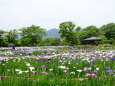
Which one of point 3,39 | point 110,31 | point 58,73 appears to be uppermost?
point 110,31

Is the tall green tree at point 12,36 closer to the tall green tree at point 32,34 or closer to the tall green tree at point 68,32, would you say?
the tall green tree at point 32,34

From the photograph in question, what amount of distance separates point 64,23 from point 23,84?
4431cm

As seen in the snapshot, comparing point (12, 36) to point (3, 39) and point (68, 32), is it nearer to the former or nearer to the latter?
point (3, 39)

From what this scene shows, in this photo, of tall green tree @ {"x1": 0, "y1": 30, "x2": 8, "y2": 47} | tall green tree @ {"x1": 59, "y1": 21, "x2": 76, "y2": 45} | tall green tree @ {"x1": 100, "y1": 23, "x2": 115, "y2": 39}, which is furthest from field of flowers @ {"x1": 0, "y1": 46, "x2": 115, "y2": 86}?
tall green tree @ {"x1": 100, "y1": 23, "x2": 115, "y2": 39}

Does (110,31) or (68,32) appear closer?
(68,32)

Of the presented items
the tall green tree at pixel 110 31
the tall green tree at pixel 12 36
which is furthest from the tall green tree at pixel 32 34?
the tall green tree at pixel 110 31

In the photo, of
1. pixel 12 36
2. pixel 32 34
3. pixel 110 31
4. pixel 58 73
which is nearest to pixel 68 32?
pixel 32 34

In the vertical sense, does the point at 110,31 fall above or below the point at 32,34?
above

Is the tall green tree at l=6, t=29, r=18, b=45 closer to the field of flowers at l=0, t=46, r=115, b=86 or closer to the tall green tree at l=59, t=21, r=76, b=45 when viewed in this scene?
the tall green tree at l=59, t=21, r=76, b=45

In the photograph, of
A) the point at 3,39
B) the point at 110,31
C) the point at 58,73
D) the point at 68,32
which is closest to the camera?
the point at 58,73

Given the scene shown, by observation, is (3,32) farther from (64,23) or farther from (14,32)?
(64,23)

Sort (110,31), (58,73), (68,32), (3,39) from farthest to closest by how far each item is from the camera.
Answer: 1. (110,31)
2. (68,32)
3. (3,39)
4. (58,73)

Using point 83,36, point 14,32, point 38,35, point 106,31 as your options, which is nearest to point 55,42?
point 38,35

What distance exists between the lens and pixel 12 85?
9.98 feet
